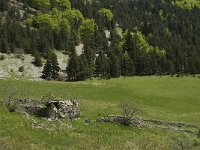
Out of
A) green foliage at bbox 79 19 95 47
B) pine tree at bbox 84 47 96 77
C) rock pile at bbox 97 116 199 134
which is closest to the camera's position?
rock pile at bbox 97 116 199 134

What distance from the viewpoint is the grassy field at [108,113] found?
36.4 metres

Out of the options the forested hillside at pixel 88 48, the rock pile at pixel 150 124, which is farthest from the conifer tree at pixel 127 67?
the rock pile at pixel 150 124

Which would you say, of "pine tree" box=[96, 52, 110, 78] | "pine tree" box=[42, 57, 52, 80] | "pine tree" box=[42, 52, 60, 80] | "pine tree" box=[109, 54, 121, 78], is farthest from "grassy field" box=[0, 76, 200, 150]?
"pine tree" box=[42, 57, 52, 80]

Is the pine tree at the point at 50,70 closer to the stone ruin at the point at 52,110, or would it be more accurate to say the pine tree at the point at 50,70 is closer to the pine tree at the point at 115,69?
the pine tree at the point at 115,69

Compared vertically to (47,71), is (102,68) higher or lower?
higher

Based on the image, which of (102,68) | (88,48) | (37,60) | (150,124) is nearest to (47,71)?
(37,60)

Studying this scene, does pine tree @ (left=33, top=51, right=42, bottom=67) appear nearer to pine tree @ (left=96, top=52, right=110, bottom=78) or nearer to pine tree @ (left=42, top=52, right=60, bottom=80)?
pine tree @ (left=42, top=52, right=60, bottom=80)

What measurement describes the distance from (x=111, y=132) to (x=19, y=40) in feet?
389

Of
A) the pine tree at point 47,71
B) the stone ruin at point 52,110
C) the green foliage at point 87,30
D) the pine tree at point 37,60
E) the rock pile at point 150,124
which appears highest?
the green foliage at point 87,30

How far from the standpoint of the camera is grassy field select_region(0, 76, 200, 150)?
3643 cm

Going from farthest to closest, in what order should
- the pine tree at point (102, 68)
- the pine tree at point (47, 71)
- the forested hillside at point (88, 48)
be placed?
the forested hillside at point (88, 48) → the pine tree at point (102, 68) → the pine tree at point (47, 71)

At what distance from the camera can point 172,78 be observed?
395 feet

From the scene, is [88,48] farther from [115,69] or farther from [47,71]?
[47,71]

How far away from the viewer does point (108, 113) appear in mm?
63125
